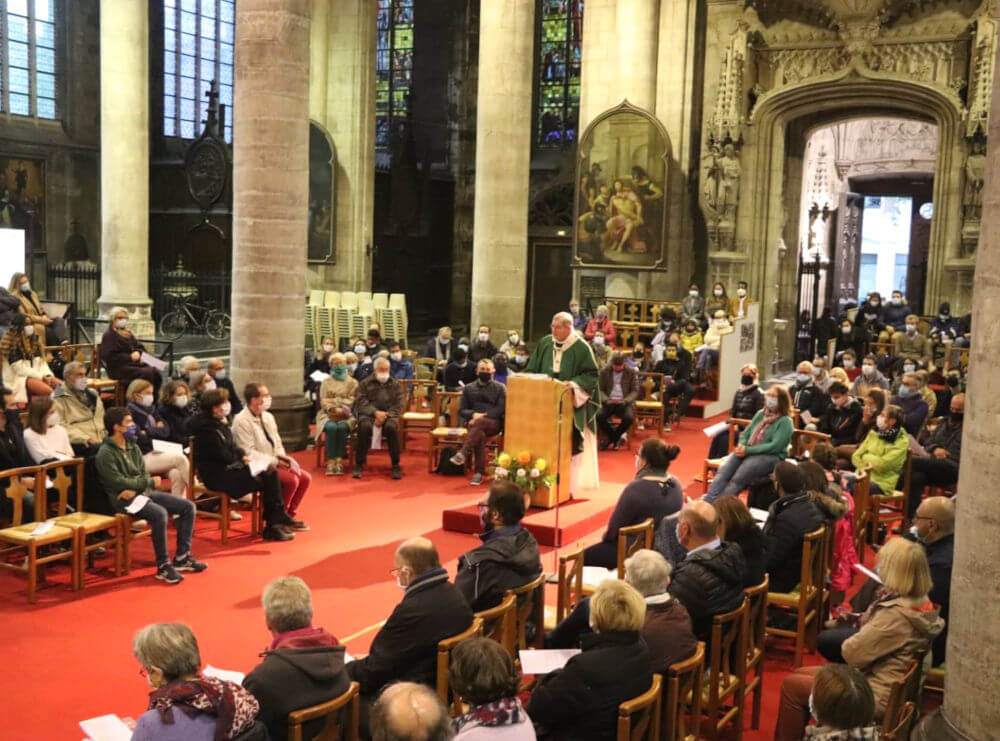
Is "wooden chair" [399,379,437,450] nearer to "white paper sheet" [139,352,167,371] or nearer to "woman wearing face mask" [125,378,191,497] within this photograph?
"white paper sheet" [139,352,167,371]

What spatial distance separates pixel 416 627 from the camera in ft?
17.6

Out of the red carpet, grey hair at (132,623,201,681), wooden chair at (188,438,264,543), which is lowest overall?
the red carpet

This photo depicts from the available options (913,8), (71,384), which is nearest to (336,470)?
(71,384)

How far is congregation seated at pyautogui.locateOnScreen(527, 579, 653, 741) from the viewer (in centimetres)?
473

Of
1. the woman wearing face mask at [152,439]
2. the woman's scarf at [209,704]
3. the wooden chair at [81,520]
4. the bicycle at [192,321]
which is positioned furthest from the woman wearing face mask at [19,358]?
the bicycle at [192,321]

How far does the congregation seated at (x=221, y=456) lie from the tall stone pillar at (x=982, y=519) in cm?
611

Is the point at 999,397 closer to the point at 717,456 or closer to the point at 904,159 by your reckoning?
the point at 717,456

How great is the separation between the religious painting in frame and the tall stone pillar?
51.3 ft

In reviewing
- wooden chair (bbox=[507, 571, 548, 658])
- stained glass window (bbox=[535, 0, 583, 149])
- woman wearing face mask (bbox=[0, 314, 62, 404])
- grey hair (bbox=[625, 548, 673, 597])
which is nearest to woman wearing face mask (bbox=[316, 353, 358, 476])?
woman wearing face mask (bbox=[0, 314, 62, 404])

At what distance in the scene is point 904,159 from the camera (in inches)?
1105

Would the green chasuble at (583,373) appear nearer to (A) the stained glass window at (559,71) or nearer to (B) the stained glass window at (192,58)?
(A) the stained glass window at (559,71)

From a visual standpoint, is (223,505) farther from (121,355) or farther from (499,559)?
(499,559)

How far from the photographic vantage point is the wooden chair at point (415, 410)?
45.0 feet

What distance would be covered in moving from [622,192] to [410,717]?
58.1ft
